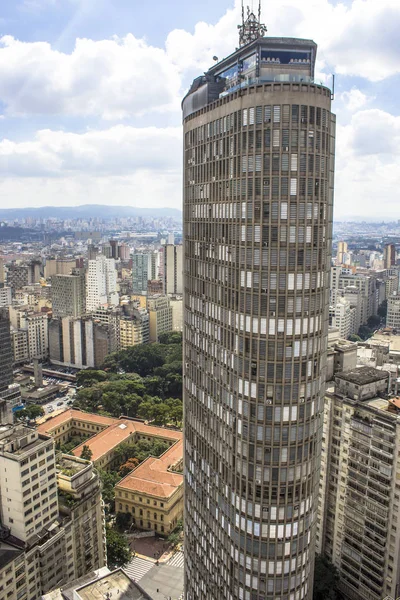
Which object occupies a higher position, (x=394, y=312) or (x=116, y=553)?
(x=394, y=312)

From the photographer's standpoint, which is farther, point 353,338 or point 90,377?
point 353,338

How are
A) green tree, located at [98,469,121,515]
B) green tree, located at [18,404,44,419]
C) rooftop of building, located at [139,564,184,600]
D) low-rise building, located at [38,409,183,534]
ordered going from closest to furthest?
rooftop of building, located at [139,564,184,600] < low-rise building, located at [38,409,183,534] < green tree, located at [98,469,121,515] < green tree, located at [18,404,44,419]

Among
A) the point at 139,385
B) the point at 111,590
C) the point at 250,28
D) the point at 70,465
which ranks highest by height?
the point at 250,28

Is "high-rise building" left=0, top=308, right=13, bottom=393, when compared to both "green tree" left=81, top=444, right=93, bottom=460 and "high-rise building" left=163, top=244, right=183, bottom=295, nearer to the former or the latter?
"green tree" left=81, top=444, right=93, bottom=460

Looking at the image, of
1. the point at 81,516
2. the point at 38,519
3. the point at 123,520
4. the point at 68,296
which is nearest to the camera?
the point at 38,519

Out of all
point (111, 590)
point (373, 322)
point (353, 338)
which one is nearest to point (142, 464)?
point (111, 590)

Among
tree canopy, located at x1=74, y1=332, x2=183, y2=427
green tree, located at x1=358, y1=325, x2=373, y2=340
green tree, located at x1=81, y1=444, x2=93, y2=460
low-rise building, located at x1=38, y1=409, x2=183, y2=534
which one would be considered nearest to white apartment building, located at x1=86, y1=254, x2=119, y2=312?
tree canopy, located at x1=74, y1=332, x2=183, y2=427

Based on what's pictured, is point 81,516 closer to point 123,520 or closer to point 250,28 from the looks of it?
point 123,520
